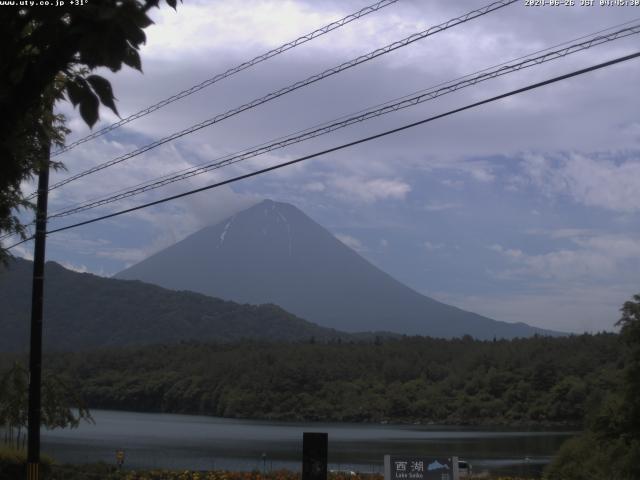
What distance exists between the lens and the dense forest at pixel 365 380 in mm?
90875

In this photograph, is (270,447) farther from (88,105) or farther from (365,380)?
(365,380)

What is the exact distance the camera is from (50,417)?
22594 millimetres

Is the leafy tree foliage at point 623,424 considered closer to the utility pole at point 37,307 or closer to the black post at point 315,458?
the black post at point 315,458

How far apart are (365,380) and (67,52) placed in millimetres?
107625

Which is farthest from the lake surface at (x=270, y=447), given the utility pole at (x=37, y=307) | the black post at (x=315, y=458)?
the black post at (x=315, y=458)

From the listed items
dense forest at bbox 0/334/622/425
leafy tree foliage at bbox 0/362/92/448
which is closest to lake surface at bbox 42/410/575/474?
dense forest at bbox 0/334/622/425

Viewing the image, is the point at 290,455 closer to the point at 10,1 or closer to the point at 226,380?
the point at 10,1

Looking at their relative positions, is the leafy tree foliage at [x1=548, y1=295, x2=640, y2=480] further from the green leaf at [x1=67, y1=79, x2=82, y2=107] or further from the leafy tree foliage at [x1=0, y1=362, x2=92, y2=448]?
the green leaf at [x1=67, y1=79, x2=82, y2=107]

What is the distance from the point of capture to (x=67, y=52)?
3834 mm

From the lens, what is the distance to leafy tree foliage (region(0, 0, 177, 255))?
3541mm

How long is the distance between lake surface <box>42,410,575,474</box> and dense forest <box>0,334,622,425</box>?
37.7 ft

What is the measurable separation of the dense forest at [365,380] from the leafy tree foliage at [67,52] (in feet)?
271

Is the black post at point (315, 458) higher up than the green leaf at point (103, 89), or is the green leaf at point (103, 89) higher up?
the green leaf at point (103, 89)

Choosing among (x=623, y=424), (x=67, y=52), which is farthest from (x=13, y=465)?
(x=67, y=52)
